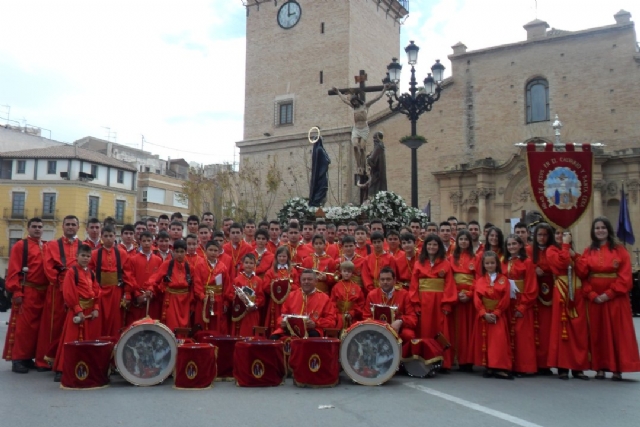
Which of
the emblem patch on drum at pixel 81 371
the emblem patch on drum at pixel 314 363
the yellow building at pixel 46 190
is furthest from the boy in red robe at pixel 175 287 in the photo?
the yellow building at pixel 46 190

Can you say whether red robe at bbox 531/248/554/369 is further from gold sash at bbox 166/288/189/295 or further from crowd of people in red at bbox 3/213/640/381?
gold sash at bbox 166/288/189/295

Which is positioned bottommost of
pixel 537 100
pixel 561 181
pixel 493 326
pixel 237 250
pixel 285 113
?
pixel 493 326

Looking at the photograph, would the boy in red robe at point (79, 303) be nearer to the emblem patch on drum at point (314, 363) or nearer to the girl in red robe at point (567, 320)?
the emblem patch on drum at point (314, 363)

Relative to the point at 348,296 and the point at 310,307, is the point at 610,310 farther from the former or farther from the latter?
the point at 310,307

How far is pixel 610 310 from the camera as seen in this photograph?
24.2ft

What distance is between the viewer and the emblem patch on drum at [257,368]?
675 centimetres

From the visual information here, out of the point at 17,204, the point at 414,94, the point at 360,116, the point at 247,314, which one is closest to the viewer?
the point at 247,314

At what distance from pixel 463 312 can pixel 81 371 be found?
192 inches

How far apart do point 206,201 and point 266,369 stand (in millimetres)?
30867

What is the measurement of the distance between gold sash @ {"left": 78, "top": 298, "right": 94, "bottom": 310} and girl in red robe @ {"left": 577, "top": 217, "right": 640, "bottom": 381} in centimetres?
621

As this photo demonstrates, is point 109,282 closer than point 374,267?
Yes

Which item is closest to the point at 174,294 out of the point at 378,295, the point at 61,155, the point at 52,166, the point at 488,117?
the point at 378,295

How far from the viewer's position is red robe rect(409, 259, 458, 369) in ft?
25.8

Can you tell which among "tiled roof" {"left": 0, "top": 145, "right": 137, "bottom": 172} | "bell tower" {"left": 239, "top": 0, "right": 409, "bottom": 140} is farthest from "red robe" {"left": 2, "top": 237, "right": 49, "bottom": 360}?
"tiled roof" {"left": 0, "top": 145, "right": 137, "bottom": 172}
